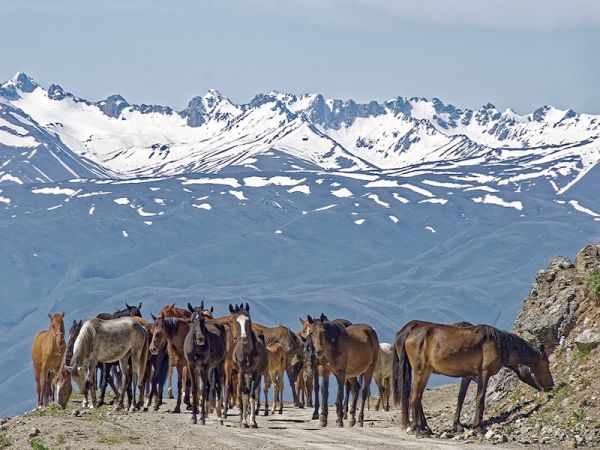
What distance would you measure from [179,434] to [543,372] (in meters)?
10.2

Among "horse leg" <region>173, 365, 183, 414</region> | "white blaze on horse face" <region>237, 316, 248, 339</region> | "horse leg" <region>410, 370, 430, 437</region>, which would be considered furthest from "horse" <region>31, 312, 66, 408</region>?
"horse leg" <region>410, 370, 430, 437</region>

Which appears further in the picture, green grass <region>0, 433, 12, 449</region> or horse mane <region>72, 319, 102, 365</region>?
horse mane <region>72, 319, 102, 365</region>

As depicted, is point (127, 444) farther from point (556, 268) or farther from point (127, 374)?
point (556, 268)

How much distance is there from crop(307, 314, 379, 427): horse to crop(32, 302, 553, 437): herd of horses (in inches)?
1.1

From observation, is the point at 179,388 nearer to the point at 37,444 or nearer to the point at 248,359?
the point at 248,359

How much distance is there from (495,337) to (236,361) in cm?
717

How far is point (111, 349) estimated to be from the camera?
38500mm

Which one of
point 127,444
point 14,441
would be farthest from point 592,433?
point 14,441

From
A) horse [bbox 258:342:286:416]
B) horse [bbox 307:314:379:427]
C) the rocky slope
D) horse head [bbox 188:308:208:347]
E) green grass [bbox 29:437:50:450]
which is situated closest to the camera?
green grass [bbox 29:437:50:450]

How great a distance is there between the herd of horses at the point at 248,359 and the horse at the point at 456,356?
0.09ft

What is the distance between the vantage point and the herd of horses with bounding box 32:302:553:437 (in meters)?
34.5

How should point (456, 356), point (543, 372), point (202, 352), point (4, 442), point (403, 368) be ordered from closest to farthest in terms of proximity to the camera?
1. point (4, 442)
2. point (456, 356)
3. point (403, 368)
4. point (543, 372)
5. point (202, 352)

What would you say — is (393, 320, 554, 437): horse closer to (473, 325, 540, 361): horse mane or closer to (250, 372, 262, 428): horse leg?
(473, 325, 540, 361): horse mane

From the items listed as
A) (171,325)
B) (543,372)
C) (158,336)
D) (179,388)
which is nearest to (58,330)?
(179,388)
